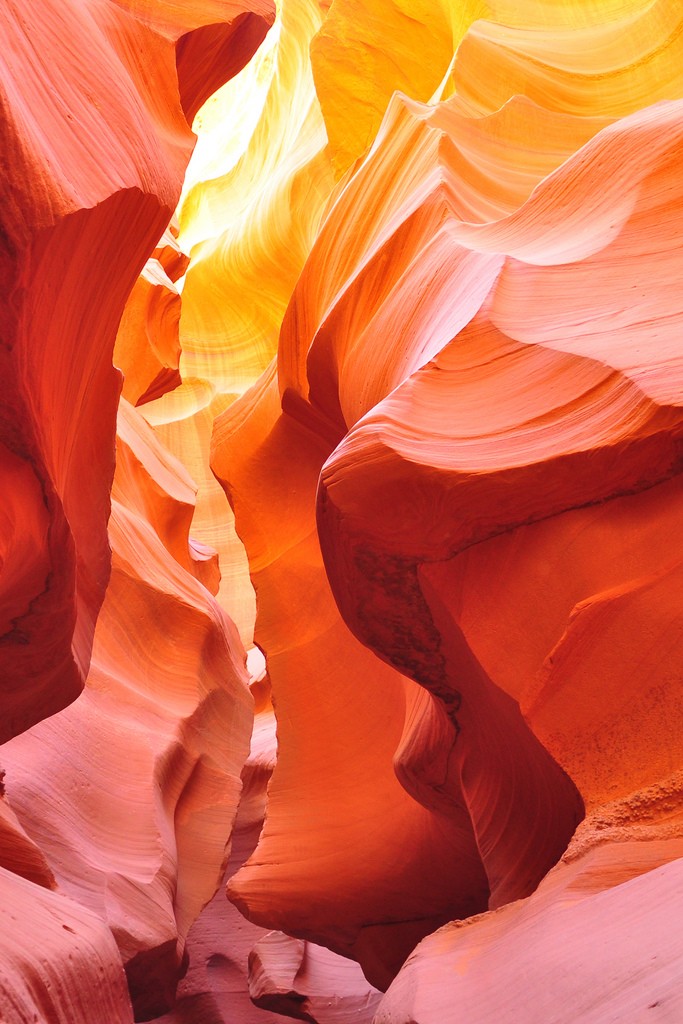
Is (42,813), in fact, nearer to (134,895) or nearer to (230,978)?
(134,895)

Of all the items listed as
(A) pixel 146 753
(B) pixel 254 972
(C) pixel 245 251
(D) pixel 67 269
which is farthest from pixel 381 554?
(C) pixel 245 251

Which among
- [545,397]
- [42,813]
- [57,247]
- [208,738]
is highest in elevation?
[57,247]

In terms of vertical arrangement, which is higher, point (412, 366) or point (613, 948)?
point (412, 366)

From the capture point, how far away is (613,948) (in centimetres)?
191

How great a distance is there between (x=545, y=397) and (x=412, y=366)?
1.91ft

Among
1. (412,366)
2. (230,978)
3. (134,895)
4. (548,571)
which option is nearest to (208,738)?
(134,895)

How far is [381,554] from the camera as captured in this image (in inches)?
110

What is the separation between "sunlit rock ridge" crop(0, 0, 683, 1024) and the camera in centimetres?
227

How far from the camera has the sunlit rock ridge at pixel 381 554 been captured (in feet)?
7.45

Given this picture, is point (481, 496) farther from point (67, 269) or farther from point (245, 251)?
point (245, 251)

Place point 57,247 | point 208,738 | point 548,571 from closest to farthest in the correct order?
point 57,247 < point 548,571 < point 208,738

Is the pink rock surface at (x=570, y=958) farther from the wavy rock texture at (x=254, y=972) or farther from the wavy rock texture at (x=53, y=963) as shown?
the wavy rock texture at (x=254, y=972)

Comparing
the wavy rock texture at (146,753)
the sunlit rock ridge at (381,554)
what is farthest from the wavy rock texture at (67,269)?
the wavy rock texture at (146,753)

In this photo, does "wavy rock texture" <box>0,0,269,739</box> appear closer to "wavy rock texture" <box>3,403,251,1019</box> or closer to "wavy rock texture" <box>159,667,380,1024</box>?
"wavy rock texture" <box>3,403,251,1019</box>
